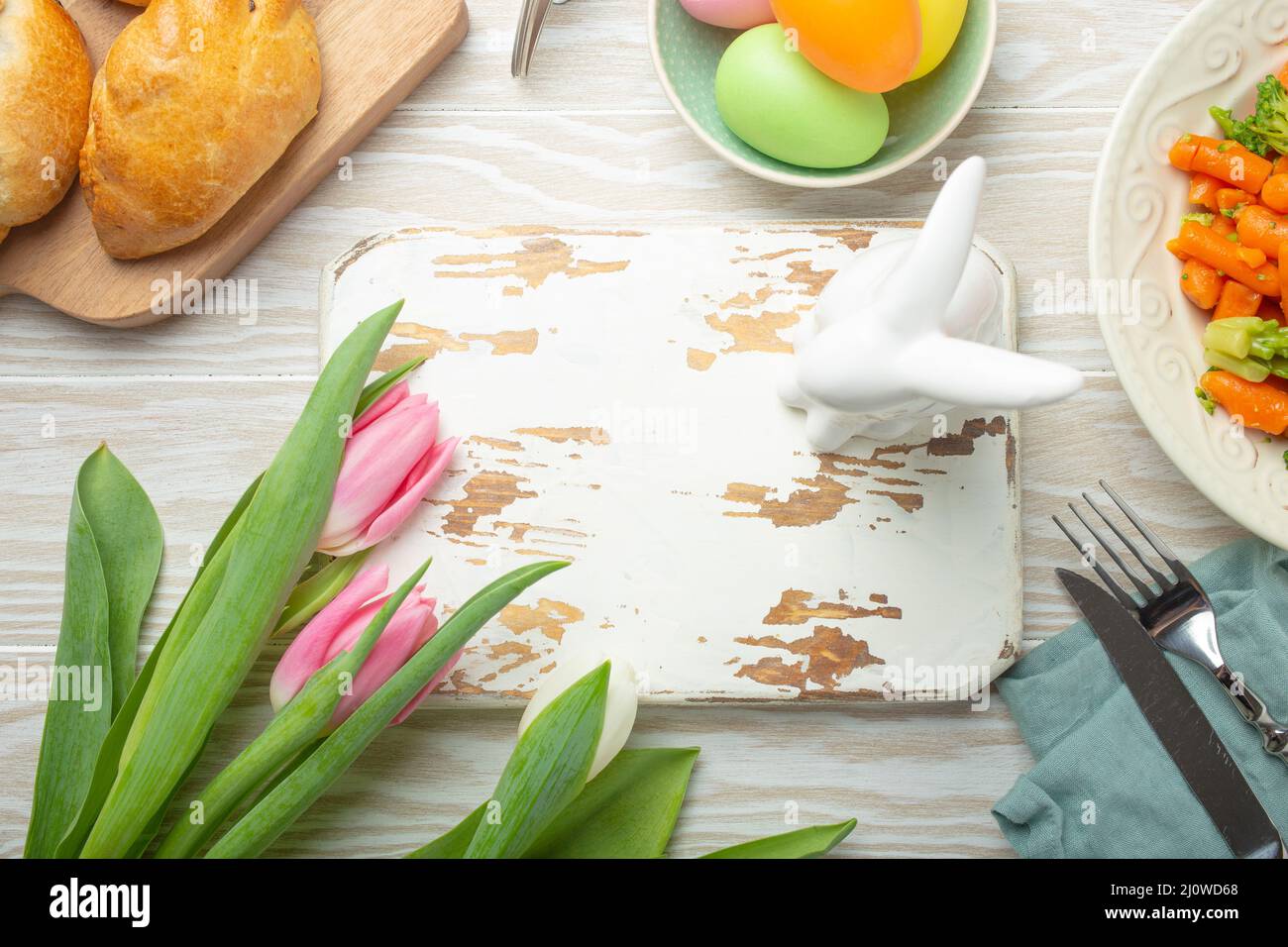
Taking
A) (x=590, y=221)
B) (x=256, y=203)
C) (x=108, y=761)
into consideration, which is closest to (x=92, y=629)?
(x=108, y=761)

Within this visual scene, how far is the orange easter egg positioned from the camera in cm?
58

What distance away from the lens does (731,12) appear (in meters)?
0.66

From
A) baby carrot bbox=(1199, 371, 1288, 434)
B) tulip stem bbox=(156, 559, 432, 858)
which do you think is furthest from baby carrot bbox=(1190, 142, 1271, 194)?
tulip stem bbox=(156, 559, 432, 858)

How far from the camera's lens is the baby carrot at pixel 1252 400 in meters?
0.63

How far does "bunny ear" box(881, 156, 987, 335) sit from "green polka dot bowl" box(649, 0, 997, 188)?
217 millimetres

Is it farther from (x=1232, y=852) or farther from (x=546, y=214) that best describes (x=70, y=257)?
(x=1232, y=852)

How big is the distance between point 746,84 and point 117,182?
43cm

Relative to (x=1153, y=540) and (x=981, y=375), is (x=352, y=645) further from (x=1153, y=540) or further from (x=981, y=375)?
(x=1153, y=540)

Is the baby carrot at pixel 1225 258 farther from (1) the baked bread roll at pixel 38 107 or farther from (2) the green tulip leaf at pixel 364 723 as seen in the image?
(1) the baked bread roll at pixel 38 107

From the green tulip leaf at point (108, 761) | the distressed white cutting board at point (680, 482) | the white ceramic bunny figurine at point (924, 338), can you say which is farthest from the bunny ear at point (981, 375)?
the green tulip leaf at point (108, 761)

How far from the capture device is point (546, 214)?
0.73 meters

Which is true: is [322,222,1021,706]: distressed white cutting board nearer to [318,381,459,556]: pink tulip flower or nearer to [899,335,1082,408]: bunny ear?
[318,381,459,556]: pink tulip flower
